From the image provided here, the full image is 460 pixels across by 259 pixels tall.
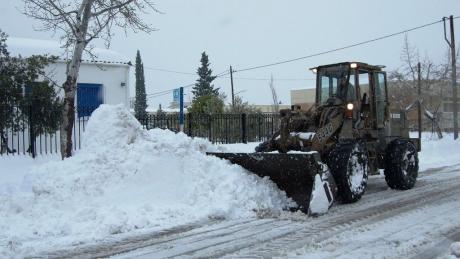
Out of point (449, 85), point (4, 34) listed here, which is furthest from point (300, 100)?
point (4, 34)

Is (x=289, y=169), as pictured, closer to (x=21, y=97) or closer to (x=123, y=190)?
(x=123, y=190)

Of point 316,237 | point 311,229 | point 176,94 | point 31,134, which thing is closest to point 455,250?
point 316,237

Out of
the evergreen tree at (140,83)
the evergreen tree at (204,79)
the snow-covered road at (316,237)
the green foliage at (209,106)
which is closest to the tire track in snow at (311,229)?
the snow-covered road at (316,237)

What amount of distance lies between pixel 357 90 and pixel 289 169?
9.00 ft

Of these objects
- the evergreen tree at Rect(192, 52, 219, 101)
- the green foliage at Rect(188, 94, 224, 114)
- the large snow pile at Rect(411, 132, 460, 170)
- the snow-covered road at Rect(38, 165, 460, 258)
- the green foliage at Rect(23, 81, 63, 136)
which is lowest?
the snow-covered road at Rect(38, 165, 460, 258)

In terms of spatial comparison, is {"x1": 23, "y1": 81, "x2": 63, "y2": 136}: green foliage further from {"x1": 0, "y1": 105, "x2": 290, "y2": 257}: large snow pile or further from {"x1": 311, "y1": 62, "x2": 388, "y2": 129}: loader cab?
{"x1": 311, "y1": 62, "x2": 388, "y2": 129}: loader cab

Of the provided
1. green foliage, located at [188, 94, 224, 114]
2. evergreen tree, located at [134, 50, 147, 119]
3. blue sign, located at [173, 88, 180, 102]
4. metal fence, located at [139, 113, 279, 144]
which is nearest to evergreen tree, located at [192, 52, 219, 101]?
evergreen tree, located at [134, 50, 147, 119]

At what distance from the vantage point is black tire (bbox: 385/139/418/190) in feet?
36.8

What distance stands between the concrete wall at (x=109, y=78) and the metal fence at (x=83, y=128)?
4.36ft

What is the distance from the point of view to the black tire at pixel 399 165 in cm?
1123

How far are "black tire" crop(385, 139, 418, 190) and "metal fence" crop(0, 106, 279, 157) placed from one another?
4105 millimetres

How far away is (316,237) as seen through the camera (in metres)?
7.07

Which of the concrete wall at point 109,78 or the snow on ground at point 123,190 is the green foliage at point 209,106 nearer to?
the concrete wall at point 109,78

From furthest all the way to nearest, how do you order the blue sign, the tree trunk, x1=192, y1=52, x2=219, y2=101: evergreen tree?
x1=192, y1=52, x2=219, y2=101: evergreen tree
the blue sign
the tree trunk
